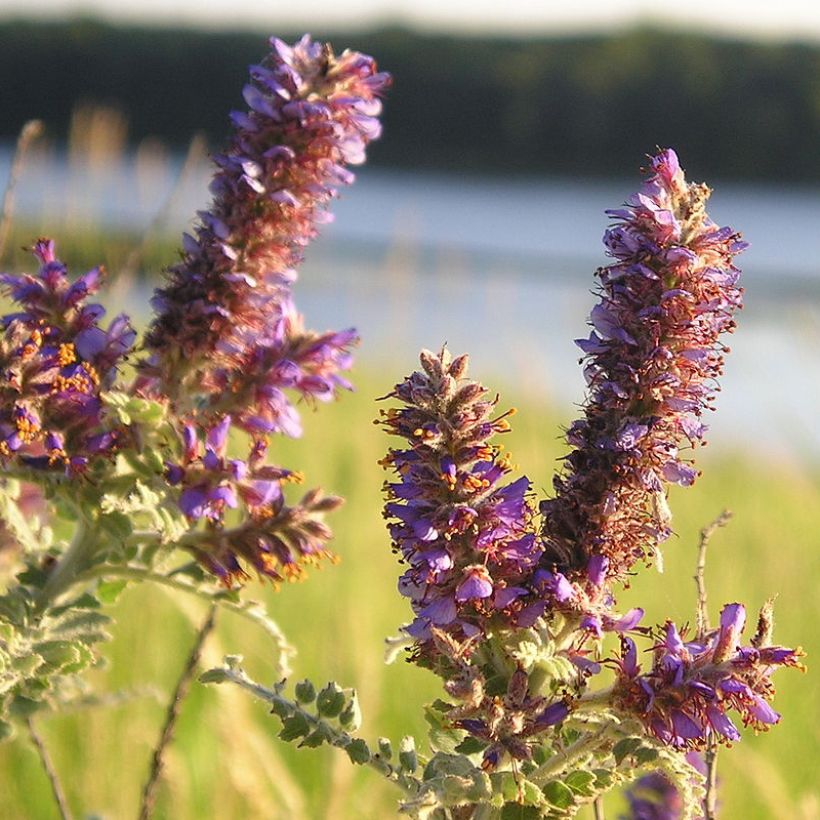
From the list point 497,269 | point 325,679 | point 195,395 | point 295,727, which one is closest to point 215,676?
point 295,727

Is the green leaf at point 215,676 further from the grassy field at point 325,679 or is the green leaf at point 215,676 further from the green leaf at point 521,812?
the grassy field at point 325,679

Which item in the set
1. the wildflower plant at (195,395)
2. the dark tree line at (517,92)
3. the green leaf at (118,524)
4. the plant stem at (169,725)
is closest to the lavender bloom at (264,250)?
the wildflower plant at (195,395)

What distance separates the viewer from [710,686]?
1.10 meters

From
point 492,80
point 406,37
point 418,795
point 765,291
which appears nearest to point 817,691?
point 418,795

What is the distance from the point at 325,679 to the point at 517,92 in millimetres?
45655

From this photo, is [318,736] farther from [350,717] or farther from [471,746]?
[471,746]

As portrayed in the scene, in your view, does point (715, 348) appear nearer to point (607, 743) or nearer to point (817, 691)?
point (607, 743)

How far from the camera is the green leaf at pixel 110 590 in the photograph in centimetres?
152

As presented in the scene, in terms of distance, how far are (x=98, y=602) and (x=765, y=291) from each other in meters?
33.2

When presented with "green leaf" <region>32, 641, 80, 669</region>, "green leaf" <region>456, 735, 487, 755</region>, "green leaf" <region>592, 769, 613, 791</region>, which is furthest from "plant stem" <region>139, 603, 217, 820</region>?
"green leaf" <region>592, 769, 613, 791</region>

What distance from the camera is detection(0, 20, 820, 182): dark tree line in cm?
4478

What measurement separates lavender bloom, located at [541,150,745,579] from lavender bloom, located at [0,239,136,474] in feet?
1.77

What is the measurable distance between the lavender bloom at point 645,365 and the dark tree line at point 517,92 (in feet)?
143

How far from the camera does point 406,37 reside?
2030 inches
